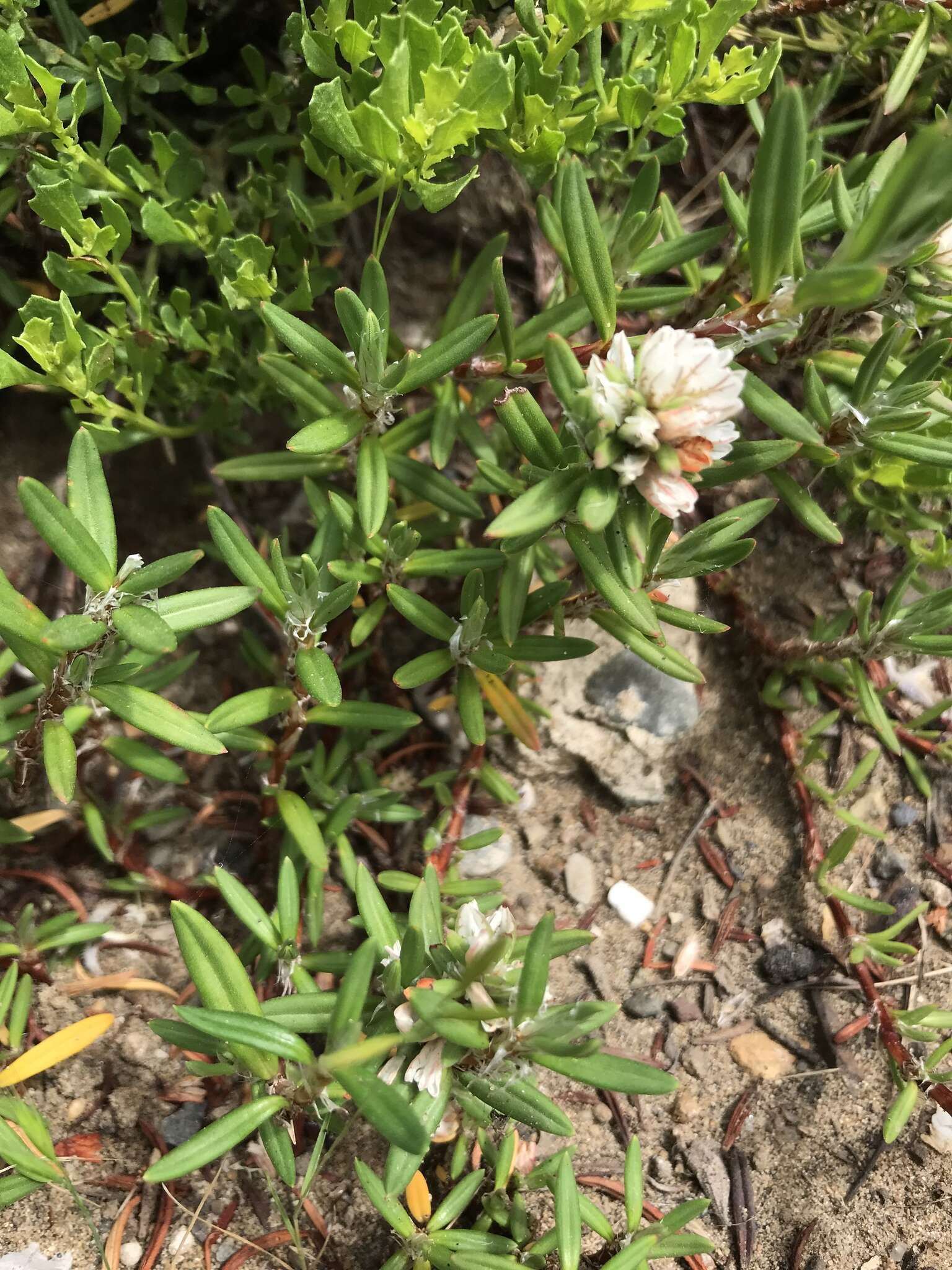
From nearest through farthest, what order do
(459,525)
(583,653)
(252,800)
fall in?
(583,653) → (459,525) → (252,800)

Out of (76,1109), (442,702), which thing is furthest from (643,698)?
(76,1109)

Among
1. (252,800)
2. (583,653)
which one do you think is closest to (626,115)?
(583,653)

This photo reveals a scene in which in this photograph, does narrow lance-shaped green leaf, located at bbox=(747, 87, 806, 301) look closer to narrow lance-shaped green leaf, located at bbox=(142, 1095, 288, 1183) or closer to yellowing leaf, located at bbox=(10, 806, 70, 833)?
narrow lance-shaped green leaf, located at bbox=(142, 1095, 288, 1183)

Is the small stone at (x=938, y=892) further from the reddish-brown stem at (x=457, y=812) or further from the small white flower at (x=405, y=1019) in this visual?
the small white flower at (x=405, y=1019)

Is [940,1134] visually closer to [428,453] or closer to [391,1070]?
[391,1070]

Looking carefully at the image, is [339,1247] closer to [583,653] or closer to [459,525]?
[583,653]

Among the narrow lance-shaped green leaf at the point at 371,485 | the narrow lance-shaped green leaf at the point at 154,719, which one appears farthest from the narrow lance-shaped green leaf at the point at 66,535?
the narrow lance-shaped green leaf at the point at 371,485
